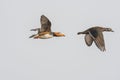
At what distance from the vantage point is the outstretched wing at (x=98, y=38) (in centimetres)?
2702

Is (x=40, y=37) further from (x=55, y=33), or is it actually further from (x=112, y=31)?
(x=112, y=31)

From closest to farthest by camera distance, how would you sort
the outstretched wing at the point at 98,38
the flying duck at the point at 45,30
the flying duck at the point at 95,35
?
the outstretched wing at the point at 98,38 → the flying duck at the point at 95,35 → the flying duck at the point at 45,30

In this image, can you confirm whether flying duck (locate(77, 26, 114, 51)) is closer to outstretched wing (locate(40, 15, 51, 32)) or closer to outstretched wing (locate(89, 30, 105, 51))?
outstretched wing (locate(89, 30, 105, 51))

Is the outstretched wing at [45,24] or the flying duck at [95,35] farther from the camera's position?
the outstretched wing at [45,24]

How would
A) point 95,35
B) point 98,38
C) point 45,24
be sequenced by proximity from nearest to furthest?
point 98,38, point 95,35, point 45,24

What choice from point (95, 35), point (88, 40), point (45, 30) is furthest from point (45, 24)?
point (95, 35)

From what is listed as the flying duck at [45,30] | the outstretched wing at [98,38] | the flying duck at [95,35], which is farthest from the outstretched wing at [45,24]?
the outstretched wing at [98,38]

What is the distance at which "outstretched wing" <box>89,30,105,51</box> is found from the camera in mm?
27016

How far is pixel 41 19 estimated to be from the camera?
27766mm

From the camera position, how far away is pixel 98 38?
89.8ft

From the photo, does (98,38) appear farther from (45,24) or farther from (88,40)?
(45,24)

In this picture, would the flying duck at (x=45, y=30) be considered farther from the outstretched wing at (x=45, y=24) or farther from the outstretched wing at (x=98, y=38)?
Result: the outstretched wing at (x=98, y=38)

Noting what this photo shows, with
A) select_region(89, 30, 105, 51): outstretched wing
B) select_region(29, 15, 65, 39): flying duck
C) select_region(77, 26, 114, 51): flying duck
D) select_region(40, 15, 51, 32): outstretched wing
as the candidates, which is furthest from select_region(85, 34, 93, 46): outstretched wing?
select_region(40, 15, 51, 32): outstretched wing

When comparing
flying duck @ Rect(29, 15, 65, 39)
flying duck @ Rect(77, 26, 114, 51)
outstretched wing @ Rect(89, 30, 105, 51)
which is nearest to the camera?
outstretched wing @ Rect(89, 30, 105, 51)
